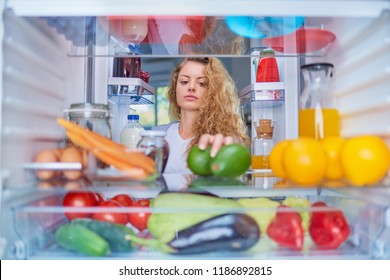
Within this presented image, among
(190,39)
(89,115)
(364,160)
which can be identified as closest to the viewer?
(364,160)

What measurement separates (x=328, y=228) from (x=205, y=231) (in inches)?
11.8

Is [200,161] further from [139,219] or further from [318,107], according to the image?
[318,107]

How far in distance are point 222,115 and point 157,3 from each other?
1271 millimetres

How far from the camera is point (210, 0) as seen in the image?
1.11 metres

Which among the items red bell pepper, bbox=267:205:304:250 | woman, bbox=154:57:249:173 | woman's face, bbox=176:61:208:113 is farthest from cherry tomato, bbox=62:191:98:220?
woman's face, bbox=176:61:208:113

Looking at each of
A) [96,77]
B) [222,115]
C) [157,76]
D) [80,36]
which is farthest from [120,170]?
[157,76]

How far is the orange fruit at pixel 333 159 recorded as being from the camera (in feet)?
3.65

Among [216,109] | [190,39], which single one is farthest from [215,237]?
[216,109]

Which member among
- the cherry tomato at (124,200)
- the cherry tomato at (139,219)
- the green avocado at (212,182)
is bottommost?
the cherry tomato at (139,219)

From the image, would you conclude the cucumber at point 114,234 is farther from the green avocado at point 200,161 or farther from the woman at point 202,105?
the woman at point 202,105

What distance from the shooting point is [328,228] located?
3.77 ft

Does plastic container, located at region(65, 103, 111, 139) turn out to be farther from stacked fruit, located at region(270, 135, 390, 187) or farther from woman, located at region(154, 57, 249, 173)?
woman, located at region(154, 57, 249, 173)

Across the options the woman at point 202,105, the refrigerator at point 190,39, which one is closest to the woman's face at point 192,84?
the woman at point 202,105

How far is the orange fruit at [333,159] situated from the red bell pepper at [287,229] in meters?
0.12
